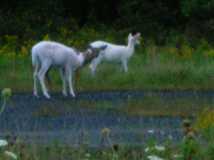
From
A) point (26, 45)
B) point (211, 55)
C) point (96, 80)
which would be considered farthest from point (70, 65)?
point (26, 45)

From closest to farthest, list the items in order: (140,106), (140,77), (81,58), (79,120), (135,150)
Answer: (135,150), (79,120), (140,106), (81,58), (140,77)

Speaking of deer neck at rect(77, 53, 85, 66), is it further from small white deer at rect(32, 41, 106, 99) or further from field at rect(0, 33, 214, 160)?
field at rect(0, 33, 214, 160)

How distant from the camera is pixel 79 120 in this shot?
13656 millimetres

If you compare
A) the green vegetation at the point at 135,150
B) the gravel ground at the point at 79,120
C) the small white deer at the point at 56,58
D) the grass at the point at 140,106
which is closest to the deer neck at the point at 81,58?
the small white deer at the point at 56,58

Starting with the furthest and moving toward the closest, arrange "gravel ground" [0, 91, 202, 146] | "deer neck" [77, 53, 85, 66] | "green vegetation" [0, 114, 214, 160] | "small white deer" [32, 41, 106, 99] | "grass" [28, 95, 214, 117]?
"deer neck" [77, 53, 85, 66]
"small white deer" [32, 41, 106, 99]
"grass" [28, 95, 214, 117]
"gravel ground" [0, 91, 202, 146]
"green vegetation" [0, 114, 214, 160]

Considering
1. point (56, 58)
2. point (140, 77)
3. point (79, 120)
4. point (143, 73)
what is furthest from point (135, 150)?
point (143, 73)

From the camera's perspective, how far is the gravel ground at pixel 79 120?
1073 cm

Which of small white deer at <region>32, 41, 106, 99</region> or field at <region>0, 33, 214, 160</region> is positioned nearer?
field at <region>0, 33, 214, 160</region>

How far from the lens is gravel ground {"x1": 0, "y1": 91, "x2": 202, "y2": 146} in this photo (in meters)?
10.7

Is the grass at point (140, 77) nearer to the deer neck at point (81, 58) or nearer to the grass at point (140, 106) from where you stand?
the deer neck at point (81, 58)

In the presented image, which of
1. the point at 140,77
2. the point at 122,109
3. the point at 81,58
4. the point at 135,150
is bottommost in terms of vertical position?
the point at 122,109

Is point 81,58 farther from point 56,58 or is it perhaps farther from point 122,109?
point 122,109

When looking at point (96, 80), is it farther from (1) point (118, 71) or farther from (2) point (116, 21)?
(2) point (116, 21)

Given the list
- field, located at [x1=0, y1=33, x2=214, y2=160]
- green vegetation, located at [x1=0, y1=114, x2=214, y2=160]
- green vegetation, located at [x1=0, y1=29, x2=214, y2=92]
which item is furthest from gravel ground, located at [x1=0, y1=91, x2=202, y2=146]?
green vegetation, located at [x1=0, y1=114, x2=214, y2=160]
